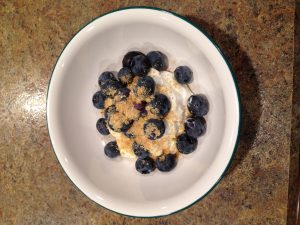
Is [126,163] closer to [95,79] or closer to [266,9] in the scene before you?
[95,79]

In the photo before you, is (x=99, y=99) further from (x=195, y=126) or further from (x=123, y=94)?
(x=195, y=126)

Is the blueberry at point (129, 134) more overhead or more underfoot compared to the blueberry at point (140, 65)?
more underfoot

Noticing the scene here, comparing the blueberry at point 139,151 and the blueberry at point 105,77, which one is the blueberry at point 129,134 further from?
the blueberry at point 105,77

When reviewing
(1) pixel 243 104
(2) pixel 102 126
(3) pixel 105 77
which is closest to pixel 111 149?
(2) pixel 102 126

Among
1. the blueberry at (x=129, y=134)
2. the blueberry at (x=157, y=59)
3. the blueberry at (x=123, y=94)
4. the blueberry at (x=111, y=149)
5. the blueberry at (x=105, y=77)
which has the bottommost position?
the blueberry at (x=111, y=149)

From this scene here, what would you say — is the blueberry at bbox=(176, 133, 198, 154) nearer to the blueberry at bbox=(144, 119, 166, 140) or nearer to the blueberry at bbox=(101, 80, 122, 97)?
the blueberry at bbox=(144, 119, 166, 140)

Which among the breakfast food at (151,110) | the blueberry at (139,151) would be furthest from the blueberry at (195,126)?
the blueberry at (139,151)
